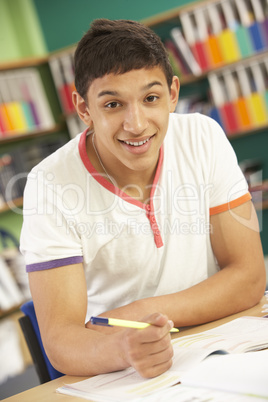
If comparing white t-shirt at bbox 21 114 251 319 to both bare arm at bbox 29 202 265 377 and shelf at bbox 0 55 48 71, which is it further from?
shelf at bbox 0 55 48 71

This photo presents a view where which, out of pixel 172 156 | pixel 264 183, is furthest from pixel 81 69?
pixel 264 183

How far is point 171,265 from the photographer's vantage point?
145 centimetres

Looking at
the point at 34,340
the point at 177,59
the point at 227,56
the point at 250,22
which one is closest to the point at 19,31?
the point at 177,59

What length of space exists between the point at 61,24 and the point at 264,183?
2.24m

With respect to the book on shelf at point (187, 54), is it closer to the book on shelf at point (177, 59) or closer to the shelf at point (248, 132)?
the book on shelf at point (177, 59)

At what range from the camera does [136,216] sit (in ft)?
4.64

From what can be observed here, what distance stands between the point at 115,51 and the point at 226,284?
2.11 feet

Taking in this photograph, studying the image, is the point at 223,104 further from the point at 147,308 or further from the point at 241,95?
the point at 147,308

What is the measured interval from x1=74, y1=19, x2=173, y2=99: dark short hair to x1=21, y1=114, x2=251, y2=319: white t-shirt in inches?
8.8

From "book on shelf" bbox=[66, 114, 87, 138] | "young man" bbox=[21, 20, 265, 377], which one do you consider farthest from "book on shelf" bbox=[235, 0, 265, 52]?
"young man" bbox=[21, 20, 265, 377]

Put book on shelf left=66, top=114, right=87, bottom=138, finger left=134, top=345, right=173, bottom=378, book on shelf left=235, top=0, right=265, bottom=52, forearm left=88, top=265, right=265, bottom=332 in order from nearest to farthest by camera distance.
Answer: finger left=134, top=345, right=173, bottom=378 < forearm left=88, top=265, right=265, bottom=332 < book on shelf left=235, top=0, right=265, bottom=52 < book on shelf left=66, top=114, right=87, bottom=138

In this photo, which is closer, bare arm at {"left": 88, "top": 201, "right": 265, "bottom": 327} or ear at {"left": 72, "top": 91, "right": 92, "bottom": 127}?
bare arm at {"left": 88, "top": 201, "right": 265, "bottom": 327}

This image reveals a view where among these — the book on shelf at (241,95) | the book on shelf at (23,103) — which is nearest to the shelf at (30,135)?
the book on shelf at (23,103)

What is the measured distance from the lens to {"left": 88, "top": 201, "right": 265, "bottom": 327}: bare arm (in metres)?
1.23
